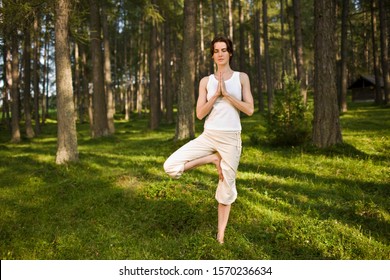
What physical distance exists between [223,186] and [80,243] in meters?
2.43

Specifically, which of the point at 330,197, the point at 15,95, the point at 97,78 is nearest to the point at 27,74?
the point at 15,95

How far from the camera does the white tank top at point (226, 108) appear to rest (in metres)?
4.27

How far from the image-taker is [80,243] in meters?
5.31

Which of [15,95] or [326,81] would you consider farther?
[15,95]

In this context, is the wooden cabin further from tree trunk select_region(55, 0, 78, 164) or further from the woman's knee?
the woman's knee

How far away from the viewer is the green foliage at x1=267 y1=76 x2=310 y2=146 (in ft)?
39.6

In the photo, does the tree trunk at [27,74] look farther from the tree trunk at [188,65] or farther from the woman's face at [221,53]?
the woman's face at [221,53]

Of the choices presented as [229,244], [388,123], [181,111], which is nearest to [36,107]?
[181,111]

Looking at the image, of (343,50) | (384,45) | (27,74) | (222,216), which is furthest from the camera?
(384,45)

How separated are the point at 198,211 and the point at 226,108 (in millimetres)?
2506

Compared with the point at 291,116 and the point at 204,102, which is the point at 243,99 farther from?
the point at 291,116

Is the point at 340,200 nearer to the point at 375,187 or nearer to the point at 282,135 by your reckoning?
the point at 375,187

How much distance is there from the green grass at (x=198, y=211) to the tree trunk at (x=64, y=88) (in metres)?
0.74

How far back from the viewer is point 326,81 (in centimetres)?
1129
